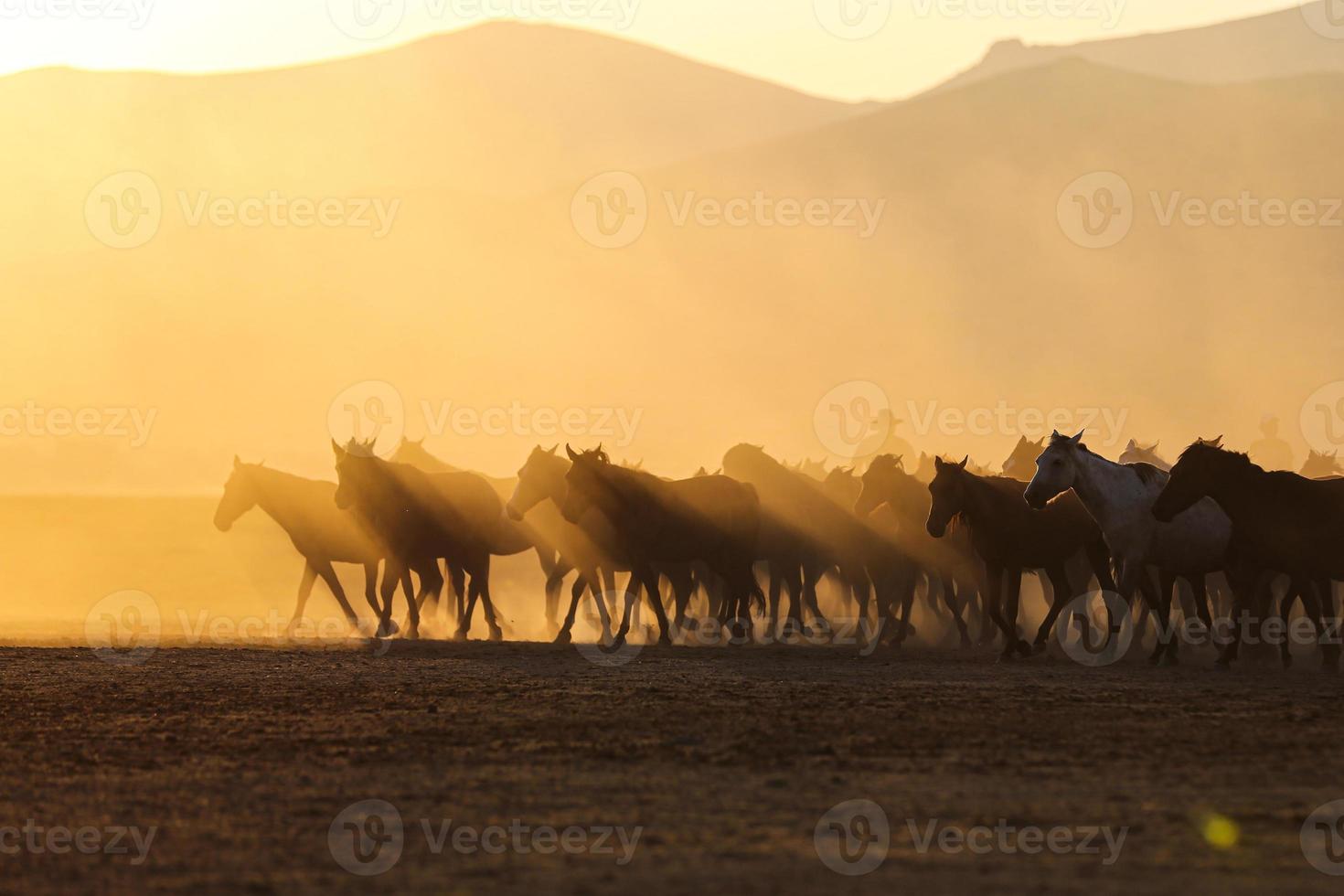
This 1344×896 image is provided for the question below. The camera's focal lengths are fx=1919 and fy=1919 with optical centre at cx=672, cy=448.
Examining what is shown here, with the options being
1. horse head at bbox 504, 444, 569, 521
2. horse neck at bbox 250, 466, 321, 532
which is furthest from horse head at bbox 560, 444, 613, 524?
horse neck at bbox 250, 466, 321, 532

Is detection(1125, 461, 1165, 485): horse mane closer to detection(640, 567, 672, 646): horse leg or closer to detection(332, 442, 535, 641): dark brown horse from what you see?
detection(640, 567, 672, 646): horse leg

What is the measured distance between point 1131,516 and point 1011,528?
6.16 ft

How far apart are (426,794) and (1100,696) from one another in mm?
7624

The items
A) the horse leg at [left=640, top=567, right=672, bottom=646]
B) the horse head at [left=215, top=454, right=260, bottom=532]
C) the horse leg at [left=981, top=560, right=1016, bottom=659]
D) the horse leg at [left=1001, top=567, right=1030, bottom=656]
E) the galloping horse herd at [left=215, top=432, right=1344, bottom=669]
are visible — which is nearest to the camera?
the galloping horse herd at [left=215, top=432, right=1344, bottom=669]

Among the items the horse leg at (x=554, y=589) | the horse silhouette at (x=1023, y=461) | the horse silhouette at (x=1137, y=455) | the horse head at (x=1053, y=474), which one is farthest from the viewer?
the horse leg at (x=554, y=589)

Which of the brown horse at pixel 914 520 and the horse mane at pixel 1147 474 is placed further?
the brown horse at pixel 914 520

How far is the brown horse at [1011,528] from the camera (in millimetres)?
22438

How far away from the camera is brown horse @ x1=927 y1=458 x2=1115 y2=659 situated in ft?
73.6

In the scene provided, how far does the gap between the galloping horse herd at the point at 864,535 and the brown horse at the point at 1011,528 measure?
0.03 m

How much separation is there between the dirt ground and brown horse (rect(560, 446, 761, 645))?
4.99 meters

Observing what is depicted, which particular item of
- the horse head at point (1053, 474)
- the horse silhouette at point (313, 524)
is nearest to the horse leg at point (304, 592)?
the horse silhouette at point (313, 524)

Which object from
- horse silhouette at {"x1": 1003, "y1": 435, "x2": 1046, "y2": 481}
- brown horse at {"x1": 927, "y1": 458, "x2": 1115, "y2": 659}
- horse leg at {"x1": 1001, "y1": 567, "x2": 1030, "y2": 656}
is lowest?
horse leg at {"x1": 1001, "y1": 567, "x2": 1030, "y2": 656}

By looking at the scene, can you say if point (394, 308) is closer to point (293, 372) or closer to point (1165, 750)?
point (293, 372)

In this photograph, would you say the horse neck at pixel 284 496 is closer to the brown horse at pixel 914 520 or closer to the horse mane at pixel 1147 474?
the brown horse at pixel 914 520
